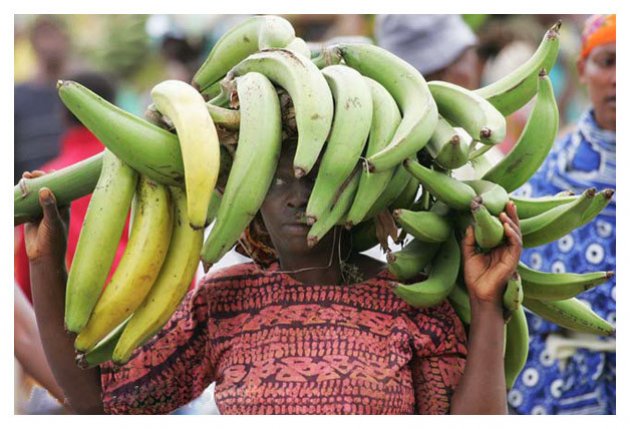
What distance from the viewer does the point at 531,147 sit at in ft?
8.69

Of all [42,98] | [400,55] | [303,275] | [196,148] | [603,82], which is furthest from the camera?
[42,98]

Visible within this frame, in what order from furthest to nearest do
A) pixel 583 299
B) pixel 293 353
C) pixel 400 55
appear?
pixel 400 55, pixel 583 299, pixel 293 353

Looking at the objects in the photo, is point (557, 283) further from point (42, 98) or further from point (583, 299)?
point (42, 98)

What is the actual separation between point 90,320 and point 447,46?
8.73 feet

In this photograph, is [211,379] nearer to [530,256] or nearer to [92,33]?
[530,256]

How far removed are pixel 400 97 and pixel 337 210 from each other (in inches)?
12.2

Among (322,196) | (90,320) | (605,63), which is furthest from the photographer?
(605,63)

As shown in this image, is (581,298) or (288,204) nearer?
(288,204)

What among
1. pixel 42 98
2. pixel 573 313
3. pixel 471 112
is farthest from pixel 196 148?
pixel 42 98

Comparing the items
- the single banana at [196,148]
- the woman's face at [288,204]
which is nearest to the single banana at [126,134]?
the single banana at [196,148]

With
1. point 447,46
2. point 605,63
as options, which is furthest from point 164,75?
point 605,63

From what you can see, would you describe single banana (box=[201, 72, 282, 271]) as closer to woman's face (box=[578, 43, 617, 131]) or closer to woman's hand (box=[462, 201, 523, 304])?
woman's hand (box=[462, 201, 523, 304])

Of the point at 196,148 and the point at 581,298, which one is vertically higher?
the point at 196,148

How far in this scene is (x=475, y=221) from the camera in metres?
2.48
